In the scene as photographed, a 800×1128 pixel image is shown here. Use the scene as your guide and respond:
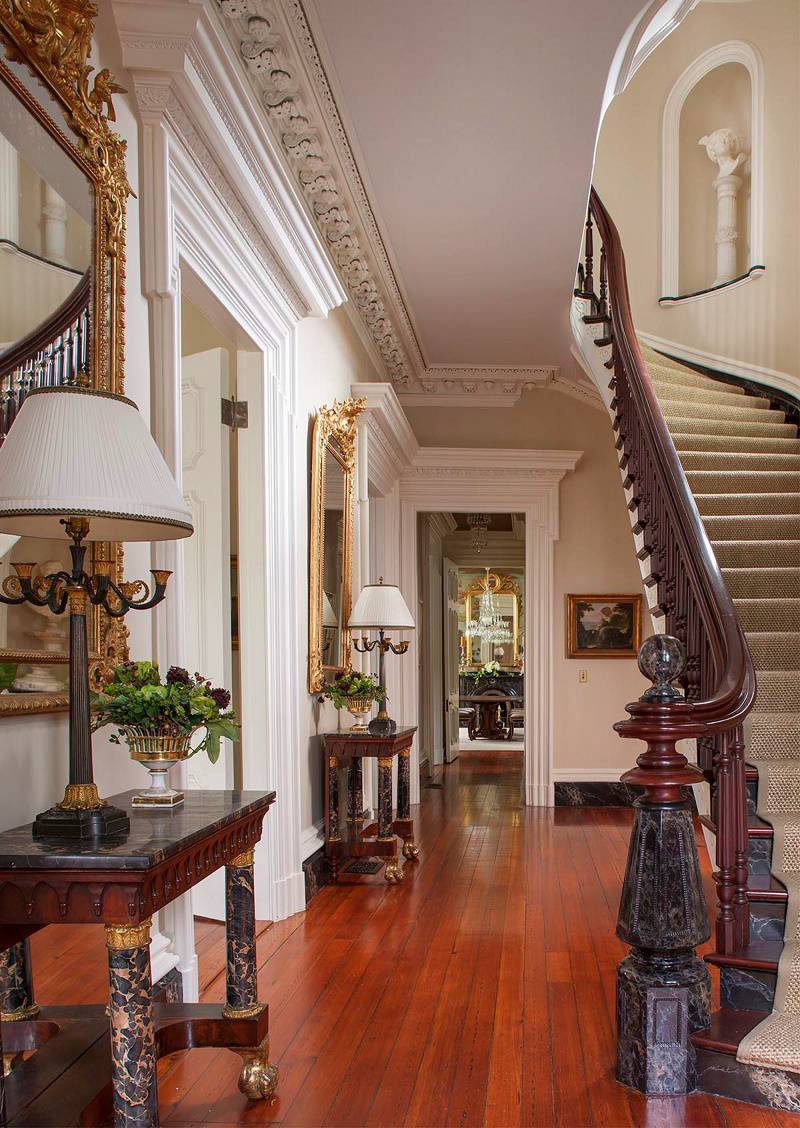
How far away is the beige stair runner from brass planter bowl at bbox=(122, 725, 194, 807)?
1847 millimetres

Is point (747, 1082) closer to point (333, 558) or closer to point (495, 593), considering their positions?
point (333, 558)

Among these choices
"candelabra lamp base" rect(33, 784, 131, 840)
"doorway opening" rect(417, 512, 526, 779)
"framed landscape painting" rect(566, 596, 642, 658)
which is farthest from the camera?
"doorway opening" rect(417, 512, 526, 779)

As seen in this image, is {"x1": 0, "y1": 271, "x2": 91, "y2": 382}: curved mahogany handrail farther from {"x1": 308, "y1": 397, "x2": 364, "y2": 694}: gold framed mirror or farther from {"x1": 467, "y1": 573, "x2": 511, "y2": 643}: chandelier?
{"x1": 467, "y1": 573, "x2": 511, "y2": 643}: chandelier

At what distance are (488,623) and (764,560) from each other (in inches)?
576

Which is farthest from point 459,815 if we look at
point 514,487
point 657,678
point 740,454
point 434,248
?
point 657,678

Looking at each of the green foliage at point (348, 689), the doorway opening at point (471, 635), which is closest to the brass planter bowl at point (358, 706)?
the green foliage at point (348, 689)

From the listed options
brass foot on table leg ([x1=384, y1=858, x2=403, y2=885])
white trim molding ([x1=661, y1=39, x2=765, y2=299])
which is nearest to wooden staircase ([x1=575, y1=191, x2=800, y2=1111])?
white trim molding ([x1=661, y1=39, x2=765, y2=299])

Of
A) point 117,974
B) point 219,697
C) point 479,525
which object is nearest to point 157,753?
point 219,697

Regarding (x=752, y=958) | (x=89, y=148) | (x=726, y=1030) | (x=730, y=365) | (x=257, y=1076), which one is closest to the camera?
(x=89, y=148)

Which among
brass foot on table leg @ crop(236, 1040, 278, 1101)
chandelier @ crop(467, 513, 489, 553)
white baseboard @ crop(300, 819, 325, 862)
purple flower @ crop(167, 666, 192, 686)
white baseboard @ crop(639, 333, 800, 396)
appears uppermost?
white baseboard @ crop(639, 333, 800, 396)

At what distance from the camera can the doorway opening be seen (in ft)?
36.8

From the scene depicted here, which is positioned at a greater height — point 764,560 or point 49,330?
point 49,330

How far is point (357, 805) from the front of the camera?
607 cm

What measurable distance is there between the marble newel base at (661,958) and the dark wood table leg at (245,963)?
3.43ft
